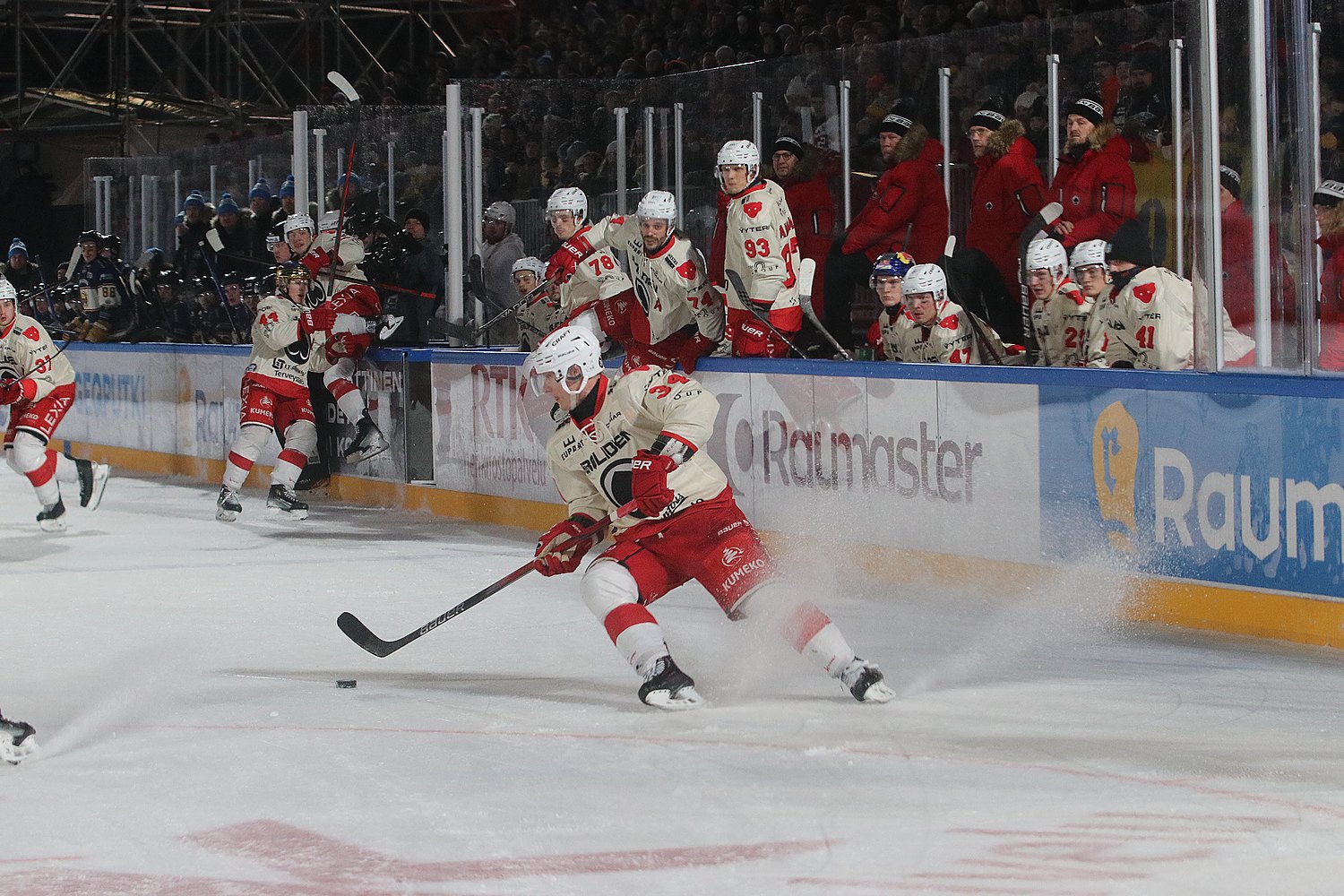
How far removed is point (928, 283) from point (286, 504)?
176 inches

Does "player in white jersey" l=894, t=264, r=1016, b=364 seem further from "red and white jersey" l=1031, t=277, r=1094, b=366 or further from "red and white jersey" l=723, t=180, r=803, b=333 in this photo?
"red and white jersey" l=723, t=180, r=803, b=333

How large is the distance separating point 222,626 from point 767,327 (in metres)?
2.85

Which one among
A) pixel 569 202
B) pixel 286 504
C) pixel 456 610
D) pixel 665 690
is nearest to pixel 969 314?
pixel 569 202

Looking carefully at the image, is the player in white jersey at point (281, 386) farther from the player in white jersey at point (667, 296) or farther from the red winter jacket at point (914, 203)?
the red winter jacket at point (914, 203)

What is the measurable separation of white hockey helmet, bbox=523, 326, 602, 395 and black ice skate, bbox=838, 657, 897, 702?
1131mm

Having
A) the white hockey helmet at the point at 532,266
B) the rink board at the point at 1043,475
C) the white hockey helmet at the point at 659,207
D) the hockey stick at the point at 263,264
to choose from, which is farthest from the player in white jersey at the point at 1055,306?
the hockey stick at the point at 263,264

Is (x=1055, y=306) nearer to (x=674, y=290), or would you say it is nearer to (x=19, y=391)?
(x=674, y=290)

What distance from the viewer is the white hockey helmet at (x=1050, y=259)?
7.31 meters

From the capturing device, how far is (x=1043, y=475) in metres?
6.57

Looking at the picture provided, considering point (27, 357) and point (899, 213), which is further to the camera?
point (27, 357)

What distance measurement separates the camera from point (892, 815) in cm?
379

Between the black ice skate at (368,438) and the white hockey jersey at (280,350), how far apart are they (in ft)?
1.36

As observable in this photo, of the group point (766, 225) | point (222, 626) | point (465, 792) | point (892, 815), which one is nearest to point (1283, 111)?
point (766, 225)

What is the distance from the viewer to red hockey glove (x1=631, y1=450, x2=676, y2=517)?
501 centimetres
